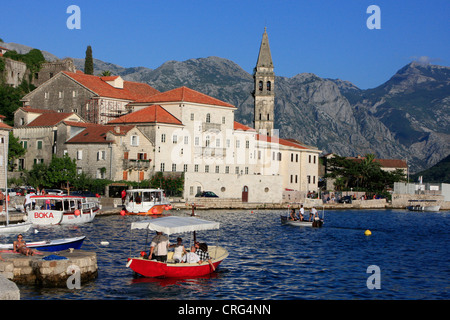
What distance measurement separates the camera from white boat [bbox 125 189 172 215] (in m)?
58.9

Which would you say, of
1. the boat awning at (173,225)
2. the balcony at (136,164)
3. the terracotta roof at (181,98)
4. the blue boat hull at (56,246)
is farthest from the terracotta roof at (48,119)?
the boat awning at (173,225)

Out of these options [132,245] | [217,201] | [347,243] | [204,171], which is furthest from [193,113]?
[132,245]

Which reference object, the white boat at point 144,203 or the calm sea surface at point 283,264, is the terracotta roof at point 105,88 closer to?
the white boat at point 144,203

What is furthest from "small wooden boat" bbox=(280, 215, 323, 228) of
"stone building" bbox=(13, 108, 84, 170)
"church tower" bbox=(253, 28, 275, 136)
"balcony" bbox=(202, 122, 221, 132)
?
"church tower" bbox=(253, 28, 275, 136)

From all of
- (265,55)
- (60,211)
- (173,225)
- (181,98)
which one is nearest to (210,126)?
(181,98)

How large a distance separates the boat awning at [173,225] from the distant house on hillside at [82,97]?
59279 millimetres

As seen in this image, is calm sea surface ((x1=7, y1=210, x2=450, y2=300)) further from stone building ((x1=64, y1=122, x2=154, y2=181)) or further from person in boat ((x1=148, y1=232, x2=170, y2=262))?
stone building ((x1=64, y1=122, x2=154, y2=181))

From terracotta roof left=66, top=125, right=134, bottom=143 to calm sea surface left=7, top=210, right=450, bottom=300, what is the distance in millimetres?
18312

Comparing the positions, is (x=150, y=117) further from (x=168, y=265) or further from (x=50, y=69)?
(x=168, y=265)

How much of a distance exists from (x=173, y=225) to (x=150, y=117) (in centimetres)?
5198

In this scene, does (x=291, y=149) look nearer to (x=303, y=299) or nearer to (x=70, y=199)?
(x=70, y=199)

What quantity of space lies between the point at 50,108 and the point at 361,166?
56.0 meters

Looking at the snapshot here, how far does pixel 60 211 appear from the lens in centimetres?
4816

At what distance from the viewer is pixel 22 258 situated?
24.9 m
